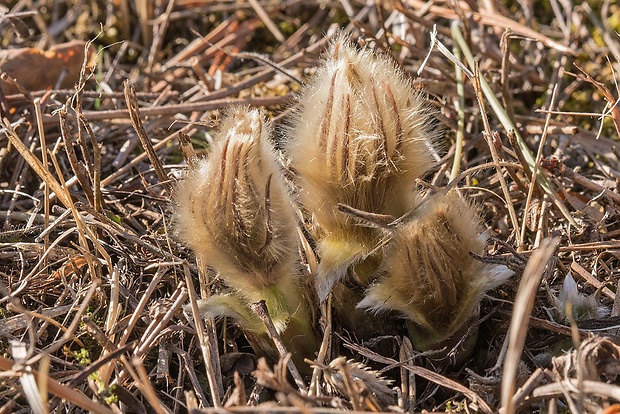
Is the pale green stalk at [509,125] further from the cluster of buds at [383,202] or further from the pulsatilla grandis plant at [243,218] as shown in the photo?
the pulsatilla grandis plant at [243,218]

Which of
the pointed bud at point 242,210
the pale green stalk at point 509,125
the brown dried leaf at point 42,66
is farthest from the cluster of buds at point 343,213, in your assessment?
the brown dried leaf at point 42,66

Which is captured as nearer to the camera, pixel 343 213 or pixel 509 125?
pixel 343 213

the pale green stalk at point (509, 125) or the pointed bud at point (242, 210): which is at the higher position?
the pointed bud at point (242, 210)

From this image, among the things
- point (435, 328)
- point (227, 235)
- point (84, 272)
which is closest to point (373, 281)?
point (435, 328)

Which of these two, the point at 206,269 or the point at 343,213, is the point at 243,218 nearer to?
the point at 343,213

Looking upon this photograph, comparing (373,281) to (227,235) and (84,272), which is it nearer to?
(227,235)

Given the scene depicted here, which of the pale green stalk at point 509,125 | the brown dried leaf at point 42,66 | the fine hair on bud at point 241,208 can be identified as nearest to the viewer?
the fine hair on bud at point 241,208

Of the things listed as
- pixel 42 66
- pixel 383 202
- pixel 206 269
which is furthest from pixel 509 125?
pixel 42 66
